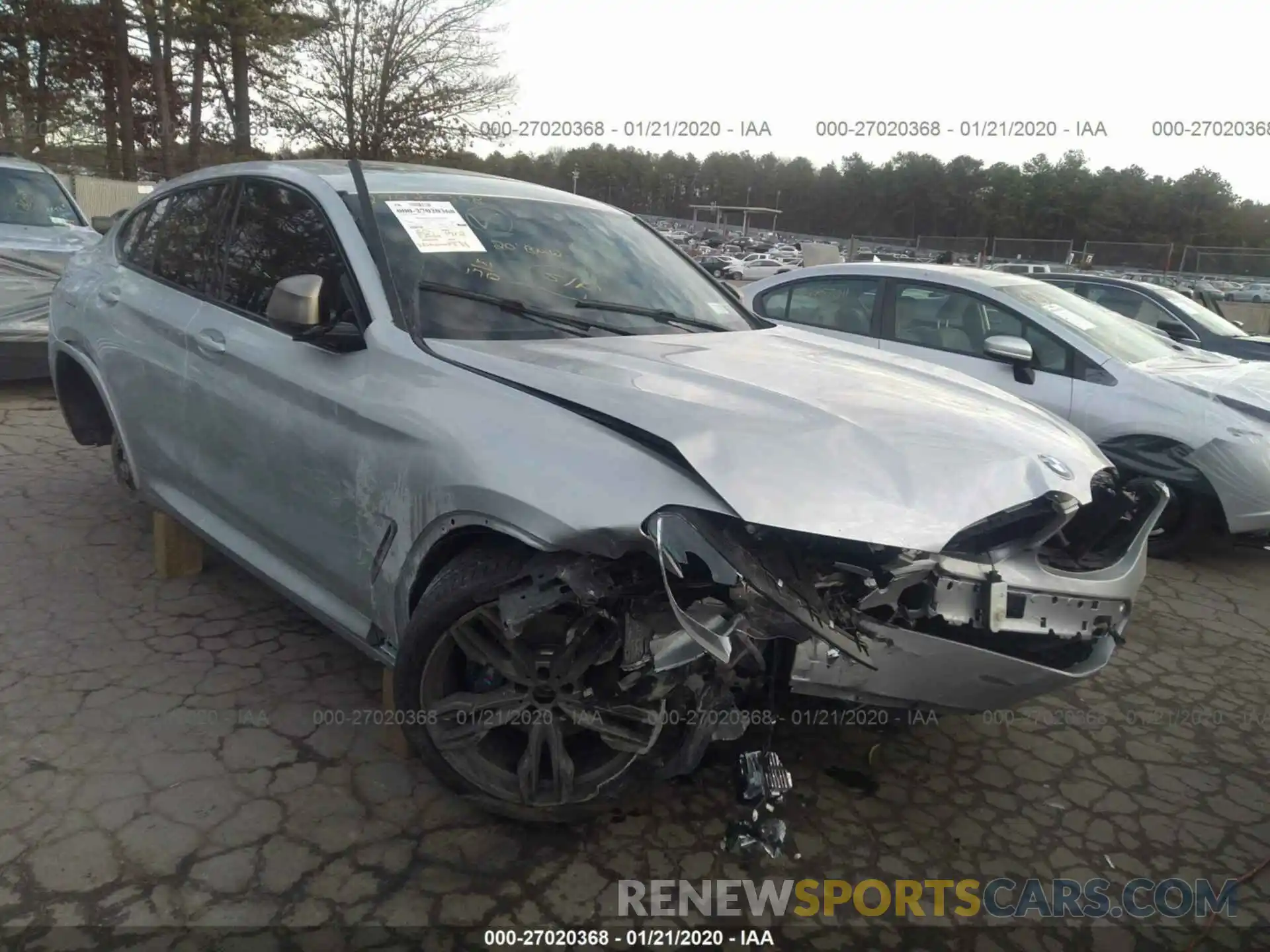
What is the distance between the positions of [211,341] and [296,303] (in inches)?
33.3

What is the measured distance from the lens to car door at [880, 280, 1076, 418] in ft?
18.1

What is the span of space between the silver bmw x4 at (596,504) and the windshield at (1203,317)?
6.51 m

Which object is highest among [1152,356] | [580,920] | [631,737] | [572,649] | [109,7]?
[109,7]

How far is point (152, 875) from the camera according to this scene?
233cm

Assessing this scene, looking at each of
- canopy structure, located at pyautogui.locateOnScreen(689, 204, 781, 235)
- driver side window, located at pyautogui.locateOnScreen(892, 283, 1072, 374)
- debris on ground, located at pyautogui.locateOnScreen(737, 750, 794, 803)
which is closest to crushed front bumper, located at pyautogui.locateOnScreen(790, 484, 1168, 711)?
debris on ground, located at pyautogui.locateOnScreen(737, 750, 794, 803)

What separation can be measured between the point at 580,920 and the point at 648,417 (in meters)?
1.27

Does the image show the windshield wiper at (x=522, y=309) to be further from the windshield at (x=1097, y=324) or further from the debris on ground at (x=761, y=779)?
the windshield at (x=1097, y=324)

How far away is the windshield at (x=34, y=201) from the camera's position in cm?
796

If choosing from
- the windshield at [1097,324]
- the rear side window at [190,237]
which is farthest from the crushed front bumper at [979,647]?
the windshield at [1097,324]

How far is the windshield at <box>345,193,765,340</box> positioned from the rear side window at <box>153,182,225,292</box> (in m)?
0.93

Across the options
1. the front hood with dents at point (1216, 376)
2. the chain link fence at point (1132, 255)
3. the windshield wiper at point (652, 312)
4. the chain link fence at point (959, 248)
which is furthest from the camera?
the chain link fence at point (959, 248)

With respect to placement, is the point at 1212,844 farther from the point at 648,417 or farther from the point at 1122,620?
the point at 648,417

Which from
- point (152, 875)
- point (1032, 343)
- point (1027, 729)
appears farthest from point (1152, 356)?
point (152, 875)

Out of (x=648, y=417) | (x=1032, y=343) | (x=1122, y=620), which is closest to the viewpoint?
(x=648, y=417)
